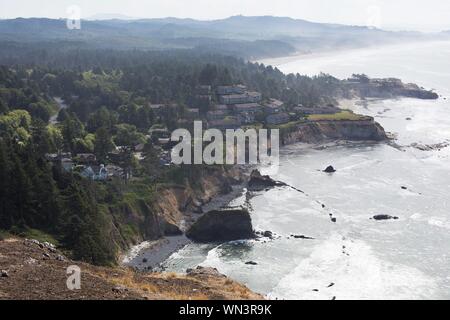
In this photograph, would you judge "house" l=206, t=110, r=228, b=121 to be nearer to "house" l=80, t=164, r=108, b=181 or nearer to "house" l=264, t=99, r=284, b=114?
"house" l=264, t=99, r=284, b=114

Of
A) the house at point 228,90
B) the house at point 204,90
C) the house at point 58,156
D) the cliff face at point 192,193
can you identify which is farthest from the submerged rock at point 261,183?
the house at point 228,90

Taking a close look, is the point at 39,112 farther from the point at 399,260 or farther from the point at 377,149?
the point at 399,260

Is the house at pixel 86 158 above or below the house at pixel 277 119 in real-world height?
below

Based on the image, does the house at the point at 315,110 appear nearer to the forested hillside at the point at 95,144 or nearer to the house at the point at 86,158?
the forested hillside at the point at 95,144

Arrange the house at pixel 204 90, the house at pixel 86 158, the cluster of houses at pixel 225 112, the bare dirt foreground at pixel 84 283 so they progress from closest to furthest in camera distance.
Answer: the bare dirt foreground at pixel 84 283 → the house at pixel 86 158 → the cluster of houses at pixel 225 112 → the house at pixel 204 90

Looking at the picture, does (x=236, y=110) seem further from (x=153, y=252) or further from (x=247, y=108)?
(x=153, y=252)
